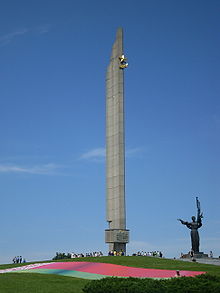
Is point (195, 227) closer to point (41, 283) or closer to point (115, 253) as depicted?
point (115, 253)

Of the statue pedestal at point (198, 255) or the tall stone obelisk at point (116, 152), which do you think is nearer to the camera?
the statue pedestal at point (198, 255)

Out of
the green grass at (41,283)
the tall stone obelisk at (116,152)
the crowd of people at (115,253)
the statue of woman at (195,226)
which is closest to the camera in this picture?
the green grass at (41,283)

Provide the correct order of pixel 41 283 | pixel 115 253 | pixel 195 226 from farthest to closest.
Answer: pixel 115 253 < pixel 195 226 < pixel 41 283

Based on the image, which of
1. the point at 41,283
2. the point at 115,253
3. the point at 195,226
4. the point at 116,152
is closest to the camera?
the point at 41,283

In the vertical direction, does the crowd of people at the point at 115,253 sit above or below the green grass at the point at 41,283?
above

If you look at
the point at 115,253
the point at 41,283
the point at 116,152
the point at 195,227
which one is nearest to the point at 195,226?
the point at 195,227

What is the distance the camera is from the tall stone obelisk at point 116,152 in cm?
5106

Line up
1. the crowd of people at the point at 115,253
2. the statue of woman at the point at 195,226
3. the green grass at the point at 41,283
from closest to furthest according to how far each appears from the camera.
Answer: the green grass at the point at 41,283
the statue of woman at the point at 195,226
the crowd of people at the point at 115,253

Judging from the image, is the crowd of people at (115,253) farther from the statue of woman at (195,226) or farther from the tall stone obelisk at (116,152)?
the statue of woman at (195,226)

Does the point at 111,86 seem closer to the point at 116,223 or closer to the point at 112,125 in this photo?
the point at 112,125

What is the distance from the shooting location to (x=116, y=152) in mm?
53250

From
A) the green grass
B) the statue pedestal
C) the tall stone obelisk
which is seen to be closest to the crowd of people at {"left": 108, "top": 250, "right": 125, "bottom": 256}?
the tall stone obelisk

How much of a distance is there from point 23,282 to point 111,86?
33.6m

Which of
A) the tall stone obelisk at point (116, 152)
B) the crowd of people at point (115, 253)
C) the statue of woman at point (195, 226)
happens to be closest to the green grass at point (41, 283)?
the statue of woman at point (195, 226)
